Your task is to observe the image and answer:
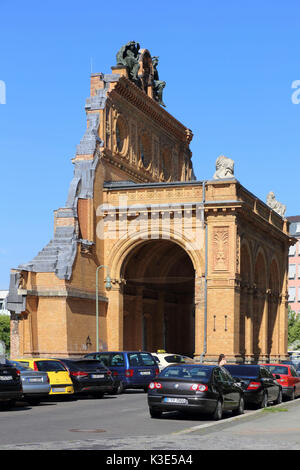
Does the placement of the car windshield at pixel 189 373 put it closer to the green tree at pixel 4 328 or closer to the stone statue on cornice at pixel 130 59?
the stone statue on cornice at pixel 130 59

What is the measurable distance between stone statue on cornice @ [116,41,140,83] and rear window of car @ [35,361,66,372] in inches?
1302

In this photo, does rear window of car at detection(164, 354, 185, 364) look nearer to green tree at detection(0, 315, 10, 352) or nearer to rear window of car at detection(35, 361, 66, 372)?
rear window of car at detection(35, 361, 66, 372)

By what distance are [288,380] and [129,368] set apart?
615 cm

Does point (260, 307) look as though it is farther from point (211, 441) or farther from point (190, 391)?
point (211, 441)

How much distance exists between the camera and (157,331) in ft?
193

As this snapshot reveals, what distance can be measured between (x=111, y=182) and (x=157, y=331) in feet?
43.1

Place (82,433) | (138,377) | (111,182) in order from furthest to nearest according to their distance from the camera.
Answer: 1. (111,182)
2. (138,377)
3. (82,433)

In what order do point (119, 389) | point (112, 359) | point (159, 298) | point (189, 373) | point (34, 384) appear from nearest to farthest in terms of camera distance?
point (189, 373), point (34, 384), point (119, 389), point (112, 359), point (159, 298)

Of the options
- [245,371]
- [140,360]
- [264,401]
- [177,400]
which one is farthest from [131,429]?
[140,360]

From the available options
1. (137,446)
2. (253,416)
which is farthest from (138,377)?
(137,446)

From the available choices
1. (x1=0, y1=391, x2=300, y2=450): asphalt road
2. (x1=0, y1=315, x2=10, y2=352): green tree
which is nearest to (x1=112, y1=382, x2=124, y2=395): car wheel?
(x1=0, y1=391, x2=300, y2=450): asphalt road

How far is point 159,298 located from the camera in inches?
2339

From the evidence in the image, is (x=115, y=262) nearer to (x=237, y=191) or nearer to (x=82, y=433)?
(x=237, y=191)

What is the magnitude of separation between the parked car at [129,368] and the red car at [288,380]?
16.0 ft
